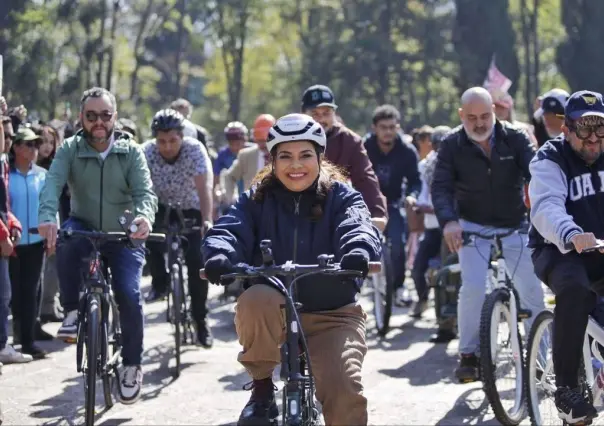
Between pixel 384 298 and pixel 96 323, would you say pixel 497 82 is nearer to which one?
pixel 384 298

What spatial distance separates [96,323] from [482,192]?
115 inches

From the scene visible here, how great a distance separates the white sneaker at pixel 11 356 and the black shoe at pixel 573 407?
17.7 feet

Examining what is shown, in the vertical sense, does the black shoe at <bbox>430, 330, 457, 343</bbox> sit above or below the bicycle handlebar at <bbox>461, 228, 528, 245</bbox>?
below

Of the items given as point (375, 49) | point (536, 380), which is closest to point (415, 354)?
point (536, 380)

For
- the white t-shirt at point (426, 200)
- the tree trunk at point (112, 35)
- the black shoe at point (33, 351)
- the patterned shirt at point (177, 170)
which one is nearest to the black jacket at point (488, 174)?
the patterned shirt at point (177, 170)

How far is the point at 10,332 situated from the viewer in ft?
41.6

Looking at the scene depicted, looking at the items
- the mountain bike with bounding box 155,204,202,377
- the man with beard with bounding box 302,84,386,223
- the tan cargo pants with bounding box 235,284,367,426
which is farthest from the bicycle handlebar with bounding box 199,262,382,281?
the mountain bike with bounding box 155,204,202,377

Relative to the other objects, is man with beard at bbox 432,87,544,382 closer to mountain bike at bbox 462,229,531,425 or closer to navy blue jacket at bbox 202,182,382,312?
mountain bike at bbox 462,229,531,425

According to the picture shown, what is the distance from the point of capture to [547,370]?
24.0 feet

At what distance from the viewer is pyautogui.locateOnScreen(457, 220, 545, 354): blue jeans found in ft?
28.4

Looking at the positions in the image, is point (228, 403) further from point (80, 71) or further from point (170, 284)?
point (80, 71)

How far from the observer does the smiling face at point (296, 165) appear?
234 inches

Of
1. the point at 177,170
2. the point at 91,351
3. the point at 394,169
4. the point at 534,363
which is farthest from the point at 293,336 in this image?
the point at 394,169

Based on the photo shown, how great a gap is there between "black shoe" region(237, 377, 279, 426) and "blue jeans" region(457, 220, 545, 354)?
131 inches
